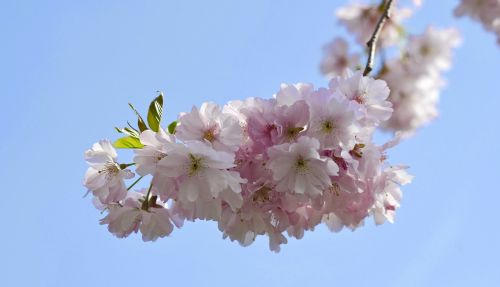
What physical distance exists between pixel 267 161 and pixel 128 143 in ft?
1.60

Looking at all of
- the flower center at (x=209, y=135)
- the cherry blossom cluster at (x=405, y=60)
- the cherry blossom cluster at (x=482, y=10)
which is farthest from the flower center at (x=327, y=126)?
the cherry blossom cluster at (x=482, y=10)

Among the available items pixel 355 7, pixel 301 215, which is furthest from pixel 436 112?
pixel 301 215

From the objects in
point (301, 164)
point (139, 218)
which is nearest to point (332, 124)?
point (301, 164)

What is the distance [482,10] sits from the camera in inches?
246

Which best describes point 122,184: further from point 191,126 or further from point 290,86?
point 290,86

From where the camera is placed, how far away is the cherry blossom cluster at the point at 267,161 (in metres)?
1.70

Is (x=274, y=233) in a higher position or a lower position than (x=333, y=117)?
lower

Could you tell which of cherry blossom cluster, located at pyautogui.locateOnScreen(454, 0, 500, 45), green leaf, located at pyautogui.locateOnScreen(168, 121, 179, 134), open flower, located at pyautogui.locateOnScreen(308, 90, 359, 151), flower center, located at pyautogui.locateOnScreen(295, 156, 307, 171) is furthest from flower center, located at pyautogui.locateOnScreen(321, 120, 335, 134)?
cherry blossom cluster, located at pyautogui.locateOnScreen(454, 0, 500, 45)

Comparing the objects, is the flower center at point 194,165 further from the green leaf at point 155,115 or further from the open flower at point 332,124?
the open flower at point 332,124

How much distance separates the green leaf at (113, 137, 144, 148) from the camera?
74.9 inches

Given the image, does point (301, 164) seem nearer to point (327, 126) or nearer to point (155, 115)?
point (327, 126)

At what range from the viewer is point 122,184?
6.32ft

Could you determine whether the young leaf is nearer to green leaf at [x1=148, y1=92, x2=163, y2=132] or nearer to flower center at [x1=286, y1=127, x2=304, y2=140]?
green leaf at [x1=148, y1=92, x2=163, y2=132]

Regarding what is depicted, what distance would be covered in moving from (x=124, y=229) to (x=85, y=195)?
176mm
